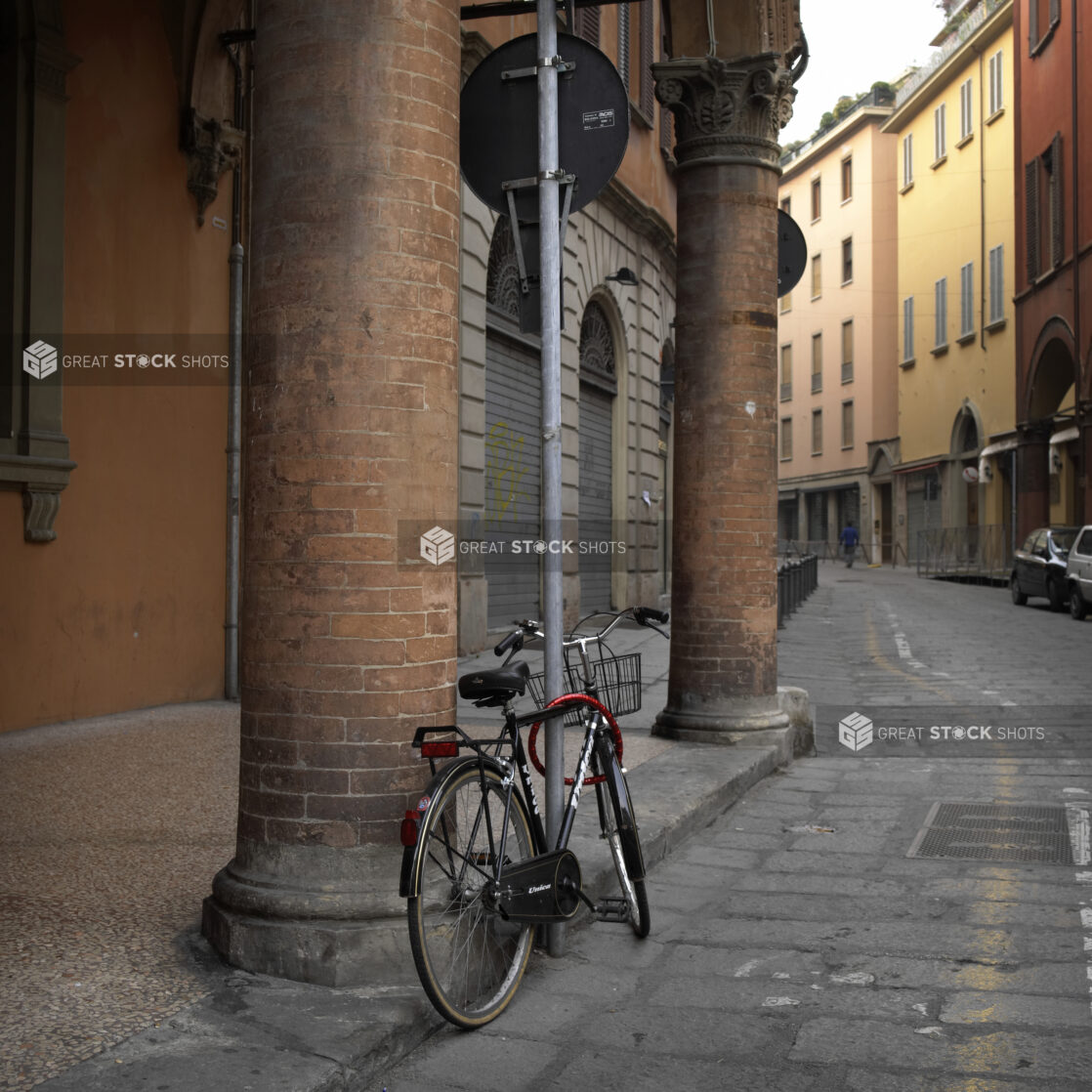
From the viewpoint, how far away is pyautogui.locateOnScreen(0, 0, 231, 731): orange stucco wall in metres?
8.40

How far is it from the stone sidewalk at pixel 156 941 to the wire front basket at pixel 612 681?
1.97ft

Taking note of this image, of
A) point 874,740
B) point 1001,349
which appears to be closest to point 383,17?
point 874,740

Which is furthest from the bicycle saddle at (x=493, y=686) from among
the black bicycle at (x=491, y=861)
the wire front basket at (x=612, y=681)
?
the wire front basket at (x=612, y=681)

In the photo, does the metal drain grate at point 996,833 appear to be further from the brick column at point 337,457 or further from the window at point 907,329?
the window at point 907,329

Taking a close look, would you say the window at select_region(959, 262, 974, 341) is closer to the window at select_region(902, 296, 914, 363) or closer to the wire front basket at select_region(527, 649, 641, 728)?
the window at select_region(902, 296, 914, 363)

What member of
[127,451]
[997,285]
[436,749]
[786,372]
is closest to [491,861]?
[436,749]

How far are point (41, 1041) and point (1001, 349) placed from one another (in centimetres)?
3589

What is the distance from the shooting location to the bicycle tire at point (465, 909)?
3383mm

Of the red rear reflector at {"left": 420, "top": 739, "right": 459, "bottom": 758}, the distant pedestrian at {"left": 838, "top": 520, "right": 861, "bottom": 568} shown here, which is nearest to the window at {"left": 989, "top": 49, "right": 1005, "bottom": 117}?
the distant pedestrian at {"left": 838, "top": 520, "right": 861, "bottom": 568}

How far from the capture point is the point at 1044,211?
31078 millimetres

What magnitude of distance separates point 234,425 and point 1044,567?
17264mm

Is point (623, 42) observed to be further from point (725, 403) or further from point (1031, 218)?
point (1031, 218)

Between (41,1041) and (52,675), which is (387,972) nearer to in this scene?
(41,1041)

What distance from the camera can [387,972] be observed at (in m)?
3.61
